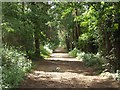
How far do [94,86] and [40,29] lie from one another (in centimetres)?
1216

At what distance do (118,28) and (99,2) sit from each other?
2436mm

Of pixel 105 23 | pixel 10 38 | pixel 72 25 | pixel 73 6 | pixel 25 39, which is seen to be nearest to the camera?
pixel 73 6

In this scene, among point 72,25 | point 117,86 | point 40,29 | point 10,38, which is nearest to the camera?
point 117,86

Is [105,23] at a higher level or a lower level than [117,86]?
higher

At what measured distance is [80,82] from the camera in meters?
12.2

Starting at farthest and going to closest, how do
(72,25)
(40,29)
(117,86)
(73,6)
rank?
(72,25) → (40,29) → (73,6) → (117,86)

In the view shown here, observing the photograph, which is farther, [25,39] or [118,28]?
[25,39]

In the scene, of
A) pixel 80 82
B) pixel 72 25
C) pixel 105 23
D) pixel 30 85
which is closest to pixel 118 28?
pixel 105 23

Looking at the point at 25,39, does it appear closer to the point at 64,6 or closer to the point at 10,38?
the point at 10,38

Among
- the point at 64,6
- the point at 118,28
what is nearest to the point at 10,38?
the point at 64,6

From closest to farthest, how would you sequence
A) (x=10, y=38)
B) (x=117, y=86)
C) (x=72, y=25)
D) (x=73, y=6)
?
(x=117, y=86), (x=73, y=6), (x=10, y=38), (x=72, y=25)

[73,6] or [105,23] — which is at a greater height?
[73,6]

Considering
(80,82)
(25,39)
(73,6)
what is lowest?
(80,82)

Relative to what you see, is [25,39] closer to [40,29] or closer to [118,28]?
[40,29]
